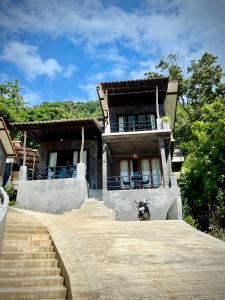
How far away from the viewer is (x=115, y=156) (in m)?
19.5

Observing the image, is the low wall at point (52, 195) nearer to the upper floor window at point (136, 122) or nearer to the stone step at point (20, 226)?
the upper floor window at point (136, 122)

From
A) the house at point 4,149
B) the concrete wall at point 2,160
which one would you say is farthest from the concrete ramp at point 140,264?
the concrete wall at point 2,160

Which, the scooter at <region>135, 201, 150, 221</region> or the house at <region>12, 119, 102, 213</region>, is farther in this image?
the house at <region>12, 119, 102, 213</region>

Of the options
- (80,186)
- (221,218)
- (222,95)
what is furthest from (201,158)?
(222,95)

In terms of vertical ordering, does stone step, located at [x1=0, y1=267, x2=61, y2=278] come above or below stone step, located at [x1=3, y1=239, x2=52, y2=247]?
below

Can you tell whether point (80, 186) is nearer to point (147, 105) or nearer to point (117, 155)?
point (117, 155)

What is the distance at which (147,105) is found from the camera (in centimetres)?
1944

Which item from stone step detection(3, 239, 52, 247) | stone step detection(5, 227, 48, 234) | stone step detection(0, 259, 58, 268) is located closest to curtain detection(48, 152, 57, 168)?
stone step detection(5, 227, 48, 234)

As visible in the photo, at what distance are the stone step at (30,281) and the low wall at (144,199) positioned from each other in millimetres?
9457

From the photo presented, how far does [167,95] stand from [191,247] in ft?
44.7

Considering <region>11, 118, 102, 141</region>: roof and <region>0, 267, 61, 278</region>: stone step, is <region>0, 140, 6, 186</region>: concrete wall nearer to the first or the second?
<region>11, 118, 102, 141</region>: roof

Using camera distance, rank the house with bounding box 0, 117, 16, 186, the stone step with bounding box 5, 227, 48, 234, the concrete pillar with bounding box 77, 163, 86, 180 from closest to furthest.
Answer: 1. the stone step with bounding box 5, 227, 48, 234
2. the concrete pillar with bounding box 77, 163, 86, 180
3. the house with bounding box 0, 117, 16, 186

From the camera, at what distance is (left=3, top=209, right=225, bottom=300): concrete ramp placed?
4.05 metres

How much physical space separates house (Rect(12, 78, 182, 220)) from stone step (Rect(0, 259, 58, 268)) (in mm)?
8484
